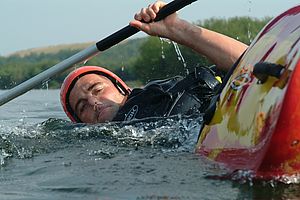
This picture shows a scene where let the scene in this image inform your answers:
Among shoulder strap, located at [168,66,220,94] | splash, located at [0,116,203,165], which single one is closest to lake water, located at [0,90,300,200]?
splash, located at [0,116,203,165]

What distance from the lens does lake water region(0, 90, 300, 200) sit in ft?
9.43

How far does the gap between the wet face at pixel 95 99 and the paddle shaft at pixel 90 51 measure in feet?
0.79

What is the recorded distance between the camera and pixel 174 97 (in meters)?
4.92

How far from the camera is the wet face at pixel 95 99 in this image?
555cm

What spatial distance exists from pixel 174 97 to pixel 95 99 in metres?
0.96

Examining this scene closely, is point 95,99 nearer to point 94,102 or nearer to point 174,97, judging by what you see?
point 94,102

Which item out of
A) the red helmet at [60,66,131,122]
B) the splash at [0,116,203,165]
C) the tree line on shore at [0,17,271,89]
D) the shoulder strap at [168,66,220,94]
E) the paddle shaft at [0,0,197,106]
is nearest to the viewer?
the splash at [0,116,203,165]

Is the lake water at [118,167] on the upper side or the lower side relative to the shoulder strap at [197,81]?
lower

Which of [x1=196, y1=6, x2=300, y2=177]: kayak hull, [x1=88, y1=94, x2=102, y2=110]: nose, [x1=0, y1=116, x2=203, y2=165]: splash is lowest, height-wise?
[x1=0, y1=116, x2=203, y2=165]: splash

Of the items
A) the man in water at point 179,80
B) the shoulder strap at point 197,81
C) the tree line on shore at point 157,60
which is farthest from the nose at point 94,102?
the tree line on shore at point 157,60

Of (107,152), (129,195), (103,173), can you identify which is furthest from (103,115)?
(129,195)

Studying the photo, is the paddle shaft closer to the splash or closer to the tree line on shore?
the splash

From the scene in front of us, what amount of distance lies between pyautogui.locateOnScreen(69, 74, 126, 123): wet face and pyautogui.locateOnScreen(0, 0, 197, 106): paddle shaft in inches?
9.5

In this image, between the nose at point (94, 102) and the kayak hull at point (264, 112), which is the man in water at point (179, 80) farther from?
the kayak hull at point (264, 112)
